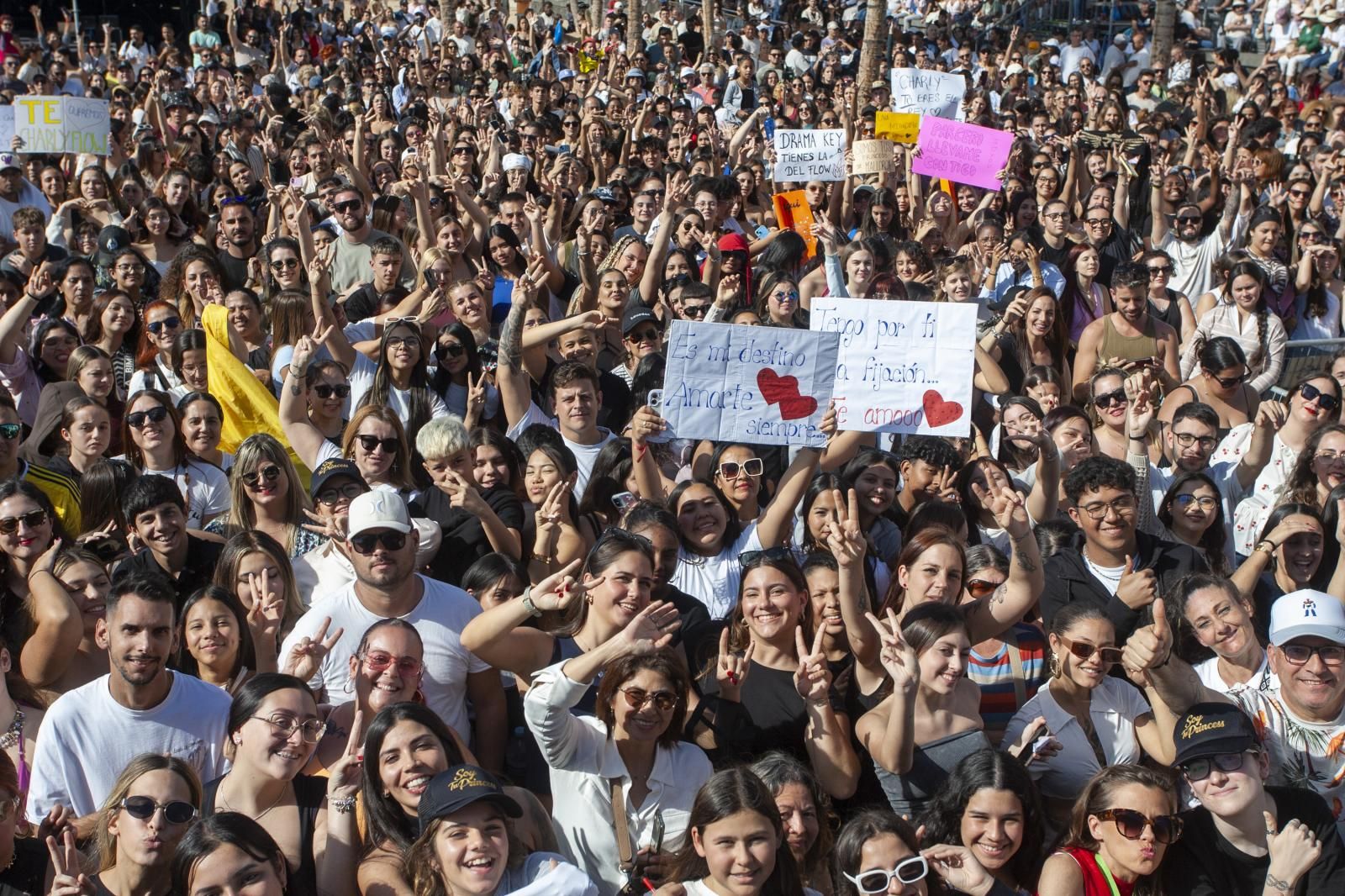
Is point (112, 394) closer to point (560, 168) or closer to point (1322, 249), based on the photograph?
point (560, 168)

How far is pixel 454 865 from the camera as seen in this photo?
3781 millimetres

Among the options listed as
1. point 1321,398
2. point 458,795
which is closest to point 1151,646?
point 458,795

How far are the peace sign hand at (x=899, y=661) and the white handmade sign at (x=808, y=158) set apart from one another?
→ 25.6ft

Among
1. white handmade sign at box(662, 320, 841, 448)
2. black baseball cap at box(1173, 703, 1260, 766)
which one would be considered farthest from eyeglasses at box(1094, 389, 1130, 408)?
black baseball cap at box(1173, 703, 1260, 766)

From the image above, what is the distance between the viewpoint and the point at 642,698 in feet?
14.7

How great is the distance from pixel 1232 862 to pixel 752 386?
288 centimetres

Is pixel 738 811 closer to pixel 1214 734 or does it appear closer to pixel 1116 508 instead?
pixel 1214 734

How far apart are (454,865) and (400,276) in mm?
6171

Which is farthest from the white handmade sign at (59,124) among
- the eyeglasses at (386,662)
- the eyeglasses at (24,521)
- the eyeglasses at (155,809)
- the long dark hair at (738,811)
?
the long dark hair at (738,811)

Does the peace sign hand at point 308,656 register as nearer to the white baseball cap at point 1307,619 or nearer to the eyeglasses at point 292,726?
the eyeglasses at point 292,726

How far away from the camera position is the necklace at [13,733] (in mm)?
4719

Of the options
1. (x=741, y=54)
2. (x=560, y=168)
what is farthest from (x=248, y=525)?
(x=741, y=54)

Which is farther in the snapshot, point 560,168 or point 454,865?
point 560,168

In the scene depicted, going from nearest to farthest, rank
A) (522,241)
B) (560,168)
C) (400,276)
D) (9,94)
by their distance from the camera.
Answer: (400,276) → (522,241) → (560,168) → (9,94)
